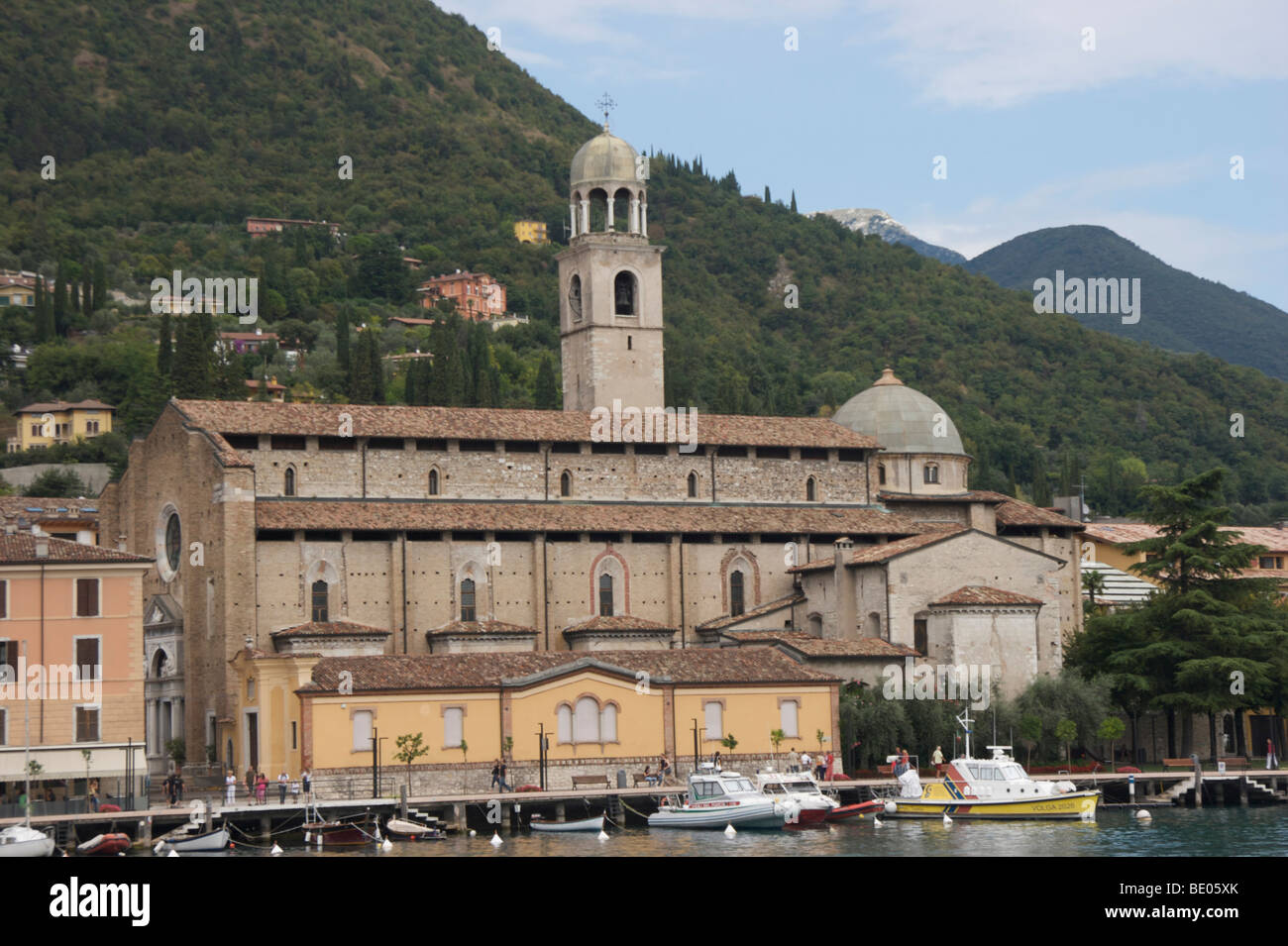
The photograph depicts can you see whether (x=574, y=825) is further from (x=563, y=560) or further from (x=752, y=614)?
(x=752, y=614)

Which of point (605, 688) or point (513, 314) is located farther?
point (513, 314)

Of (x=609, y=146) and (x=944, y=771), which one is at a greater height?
(x=609, y=146)

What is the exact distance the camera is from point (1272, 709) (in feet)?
244

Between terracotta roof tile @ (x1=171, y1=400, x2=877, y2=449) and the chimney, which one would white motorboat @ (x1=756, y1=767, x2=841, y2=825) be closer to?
the chimney

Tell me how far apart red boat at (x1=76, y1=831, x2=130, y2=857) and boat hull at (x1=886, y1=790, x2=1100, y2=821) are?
22087mm

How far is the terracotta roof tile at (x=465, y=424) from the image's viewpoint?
68750mm

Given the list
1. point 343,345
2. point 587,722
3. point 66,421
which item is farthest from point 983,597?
point 66,421

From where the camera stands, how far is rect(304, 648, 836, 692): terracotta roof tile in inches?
2359

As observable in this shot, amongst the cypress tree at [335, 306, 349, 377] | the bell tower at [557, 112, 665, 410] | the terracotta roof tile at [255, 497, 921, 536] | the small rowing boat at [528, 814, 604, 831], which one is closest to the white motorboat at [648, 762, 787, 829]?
the small rowing boat at [528, 814, 604, 831]

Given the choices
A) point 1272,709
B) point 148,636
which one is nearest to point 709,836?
point 148,636

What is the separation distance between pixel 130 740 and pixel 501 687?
36.9 feet

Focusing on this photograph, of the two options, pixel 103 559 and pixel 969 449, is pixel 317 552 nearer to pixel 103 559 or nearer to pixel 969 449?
pixel 103 559

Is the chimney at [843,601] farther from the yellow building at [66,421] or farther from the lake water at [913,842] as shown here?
the yellow building at [66,421]
